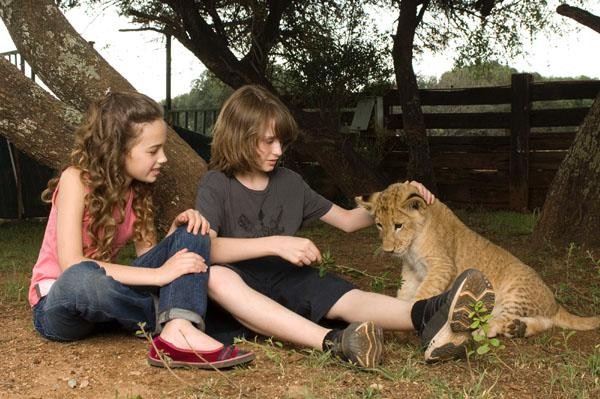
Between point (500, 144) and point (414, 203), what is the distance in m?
7.79

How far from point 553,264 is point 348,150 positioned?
4.05m

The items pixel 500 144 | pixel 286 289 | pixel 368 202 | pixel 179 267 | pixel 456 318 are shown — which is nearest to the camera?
pixel 456 318

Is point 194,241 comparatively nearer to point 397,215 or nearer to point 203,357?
point 203,357

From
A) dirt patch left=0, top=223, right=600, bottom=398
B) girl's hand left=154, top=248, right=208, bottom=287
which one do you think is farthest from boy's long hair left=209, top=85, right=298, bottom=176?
dirt patch left=0, top=223, right=600, bottom=398

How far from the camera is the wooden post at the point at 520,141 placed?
11.3 m

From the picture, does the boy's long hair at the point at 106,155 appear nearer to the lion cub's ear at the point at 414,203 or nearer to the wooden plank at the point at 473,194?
the lion cub's ear at the point at 414,203

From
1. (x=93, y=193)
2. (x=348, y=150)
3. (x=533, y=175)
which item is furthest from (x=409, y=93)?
(x=93, y=193)

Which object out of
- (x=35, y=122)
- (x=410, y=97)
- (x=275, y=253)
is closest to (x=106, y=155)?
(x=275, y=253)

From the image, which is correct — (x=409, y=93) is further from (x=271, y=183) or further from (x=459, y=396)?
(x=459, y=396)

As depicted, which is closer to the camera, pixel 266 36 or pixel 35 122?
pixel 35 122

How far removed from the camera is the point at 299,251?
353cm

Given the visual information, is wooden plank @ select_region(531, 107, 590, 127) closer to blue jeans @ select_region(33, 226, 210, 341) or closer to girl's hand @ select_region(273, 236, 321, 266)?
girl's hand @ select_region(273, 236, 321, 266)

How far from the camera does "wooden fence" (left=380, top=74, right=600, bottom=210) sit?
11.2 metres

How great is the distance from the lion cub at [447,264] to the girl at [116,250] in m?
1.22
